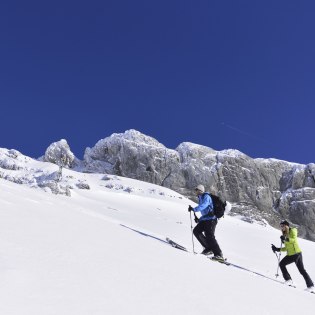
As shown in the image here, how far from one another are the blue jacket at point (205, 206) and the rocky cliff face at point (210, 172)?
85.2 meters

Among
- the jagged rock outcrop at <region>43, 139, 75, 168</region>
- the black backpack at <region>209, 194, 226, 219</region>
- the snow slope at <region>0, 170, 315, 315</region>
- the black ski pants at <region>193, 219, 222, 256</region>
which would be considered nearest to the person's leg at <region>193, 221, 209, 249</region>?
the black ski pants at <region>193, 219, 222, 256</region>

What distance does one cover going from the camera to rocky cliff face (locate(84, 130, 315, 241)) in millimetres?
100625

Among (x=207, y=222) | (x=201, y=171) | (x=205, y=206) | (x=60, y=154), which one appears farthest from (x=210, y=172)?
(x=205, y=206)

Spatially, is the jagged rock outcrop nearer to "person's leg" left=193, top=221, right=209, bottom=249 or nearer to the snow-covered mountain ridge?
the snow-covered mountain ridge

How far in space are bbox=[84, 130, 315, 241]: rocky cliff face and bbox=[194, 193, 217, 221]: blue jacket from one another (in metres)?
85.2

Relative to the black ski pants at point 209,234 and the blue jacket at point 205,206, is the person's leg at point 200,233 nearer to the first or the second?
the black ski pants at point 209,234

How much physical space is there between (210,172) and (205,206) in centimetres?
9426

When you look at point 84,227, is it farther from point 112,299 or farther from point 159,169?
point 159,169

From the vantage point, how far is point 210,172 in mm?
104500

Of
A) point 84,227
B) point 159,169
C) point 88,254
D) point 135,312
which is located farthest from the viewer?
point 159,169

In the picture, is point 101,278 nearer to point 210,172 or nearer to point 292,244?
point 292,244

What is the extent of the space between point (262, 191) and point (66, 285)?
349ft

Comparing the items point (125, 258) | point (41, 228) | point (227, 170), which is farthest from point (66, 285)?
point (227, 170)

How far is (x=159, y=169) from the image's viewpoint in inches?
4031
